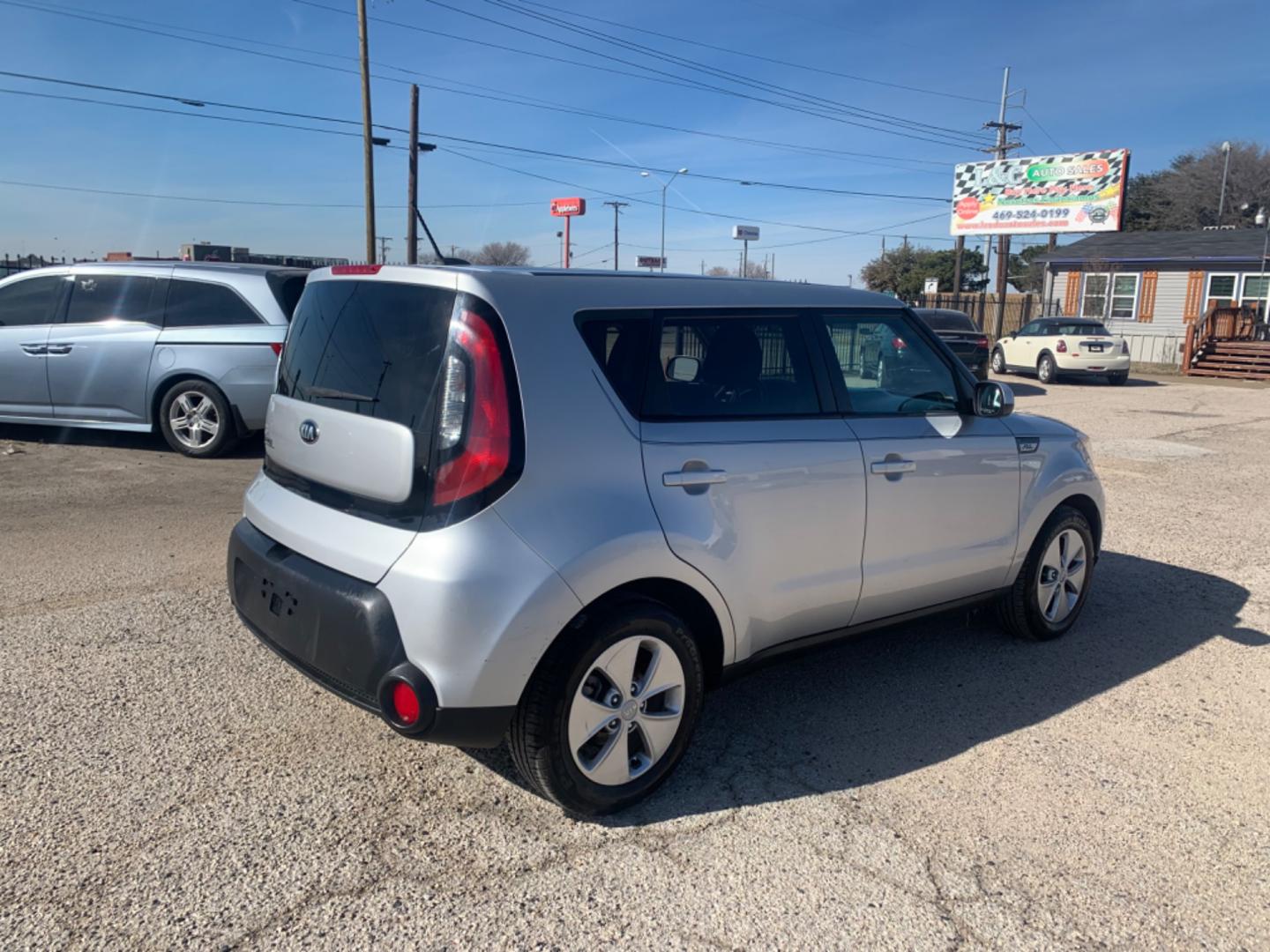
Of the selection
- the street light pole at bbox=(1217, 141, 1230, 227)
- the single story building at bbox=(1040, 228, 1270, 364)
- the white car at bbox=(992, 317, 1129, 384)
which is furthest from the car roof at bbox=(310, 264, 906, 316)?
the street light pole at bbox=(1217, 141, 1230, 227)

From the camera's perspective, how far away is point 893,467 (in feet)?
12.4

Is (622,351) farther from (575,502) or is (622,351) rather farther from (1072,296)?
(1072,296)

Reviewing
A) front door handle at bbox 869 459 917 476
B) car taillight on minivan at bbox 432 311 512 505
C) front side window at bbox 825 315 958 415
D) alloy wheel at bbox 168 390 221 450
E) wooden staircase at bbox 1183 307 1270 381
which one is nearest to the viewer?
car taillight on minivan at bbox 432 311 512 505

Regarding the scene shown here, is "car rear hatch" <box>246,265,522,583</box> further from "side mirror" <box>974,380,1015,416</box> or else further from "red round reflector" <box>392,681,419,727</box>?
"side mirror" <box>974,380,1015,416</box>

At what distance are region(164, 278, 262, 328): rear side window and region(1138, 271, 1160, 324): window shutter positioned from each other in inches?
1318

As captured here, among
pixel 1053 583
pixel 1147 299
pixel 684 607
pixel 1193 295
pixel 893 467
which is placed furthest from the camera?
pixel 1147 299

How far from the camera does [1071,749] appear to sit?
365cm

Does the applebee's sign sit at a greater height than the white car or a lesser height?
greater

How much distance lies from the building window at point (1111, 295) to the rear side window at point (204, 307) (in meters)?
33.6

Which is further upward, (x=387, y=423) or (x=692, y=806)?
(x=387, y=423)

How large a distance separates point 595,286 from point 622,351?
229mm

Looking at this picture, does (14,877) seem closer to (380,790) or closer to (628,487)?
(380,790)

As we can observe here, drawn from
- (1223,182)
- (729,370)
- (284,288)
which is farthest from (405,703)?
(1223,182)

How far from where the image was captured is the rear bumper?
2760 millimetres
